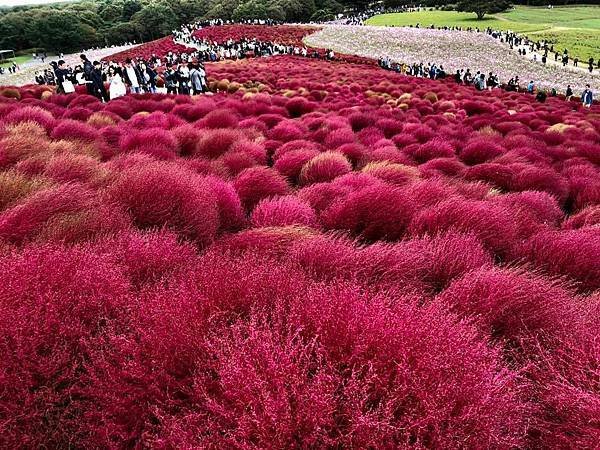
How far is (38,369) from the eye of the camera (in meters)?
1.41

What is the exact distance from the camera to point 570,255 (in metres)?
2.75

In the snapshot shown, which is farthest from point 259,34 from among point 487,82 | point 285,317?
point 285,317

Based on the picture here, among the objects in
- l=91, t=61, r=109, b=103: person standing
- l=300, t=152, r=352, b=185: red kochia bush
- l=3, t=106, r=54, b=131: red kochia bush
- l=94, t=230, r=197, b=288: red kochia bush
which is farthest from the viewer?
l=91, t=61, r=109, b=103: person standing

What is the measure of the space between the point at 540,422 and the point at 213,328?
49.7 inches

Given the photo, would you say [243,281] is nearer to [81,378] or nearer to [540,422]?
[81,378]

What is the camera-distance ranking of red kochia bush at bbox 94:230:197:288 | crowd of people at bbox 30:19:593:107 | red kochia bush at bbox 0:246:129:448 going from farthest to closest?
crowd of people at bbox 30:19:593:107 < red kochia bush at bbox 94:230:197:288 < red kochia bush at bbox 0:246:129:448

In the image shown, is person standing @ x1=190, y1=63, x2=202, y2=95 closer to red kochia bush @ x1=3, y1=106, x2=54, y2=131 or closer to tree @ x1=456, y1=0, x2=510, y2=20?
red kochia bush @ x1=3, y1=106, x2=54, y2=131

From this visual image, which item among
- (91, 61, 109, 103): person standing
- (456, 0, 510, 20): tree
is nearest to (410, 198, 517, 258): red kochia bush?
(91, 61, 109, 103): person standing

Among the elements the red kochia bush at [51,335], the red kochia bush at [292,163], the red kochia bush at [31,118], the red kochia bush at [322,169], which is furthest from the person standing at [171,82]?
the red kochia bush at [51,335]

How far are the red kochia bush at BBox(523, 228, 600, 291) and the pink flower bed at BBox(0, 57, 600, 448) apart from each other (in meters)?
0.01

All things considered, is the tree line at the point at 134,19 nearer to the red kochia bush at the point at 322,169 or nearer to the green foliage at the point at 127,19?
the green foliage at the point at 127,19

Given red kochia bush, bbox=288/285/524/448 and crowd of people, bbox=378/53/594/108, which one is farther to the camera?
crowd of people, bbox=378/53/594/108

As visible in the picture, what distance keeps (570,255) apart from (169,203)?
A: 2.86 m

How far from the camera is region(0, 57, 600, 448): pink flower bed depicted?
4.10 feet
